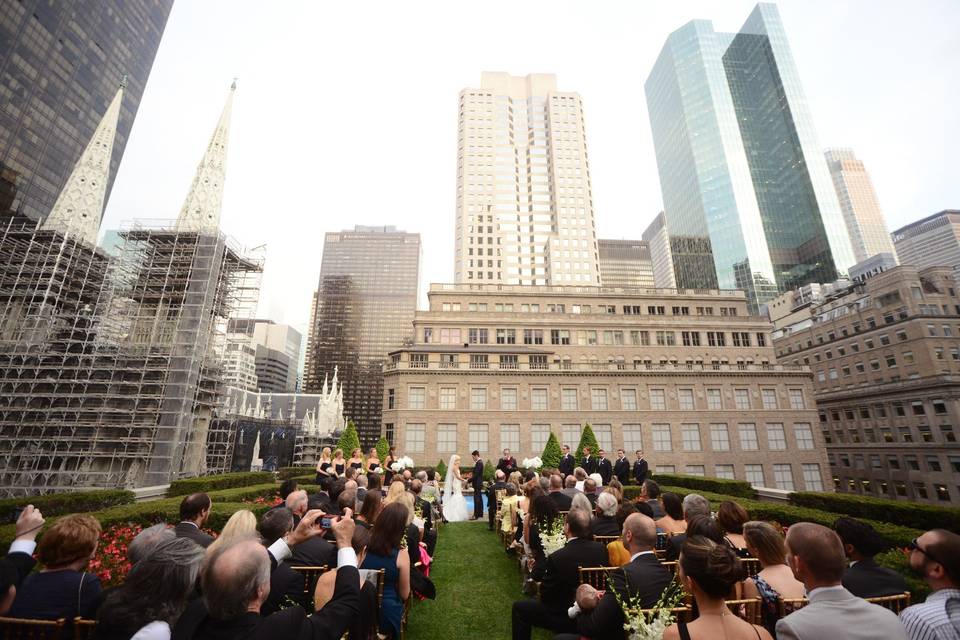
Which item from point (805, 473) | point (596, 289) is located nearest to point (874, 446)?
point (805, 473)

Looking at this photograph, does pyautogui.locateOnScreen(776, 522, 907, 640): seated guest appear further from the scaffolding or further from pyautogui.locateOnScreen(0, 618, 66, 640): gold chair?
the scaffolding

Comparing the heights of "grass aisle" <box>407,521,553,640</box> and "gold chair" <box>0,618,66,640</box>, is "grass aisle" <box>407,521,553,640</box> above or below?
below

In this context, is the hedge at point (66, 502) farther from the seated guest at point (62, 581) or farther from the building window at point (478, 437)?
the building window at point (478, 437)

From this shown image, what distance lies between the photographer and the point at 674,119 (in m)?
115

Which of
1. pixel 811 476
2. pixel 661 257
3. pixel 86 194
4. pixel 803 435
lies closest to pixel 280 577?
pixel 803 435

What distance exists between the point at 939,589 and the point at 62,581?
765cm

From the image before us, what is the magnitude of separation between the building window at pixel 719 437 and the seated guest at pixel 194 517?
42792 millimetres

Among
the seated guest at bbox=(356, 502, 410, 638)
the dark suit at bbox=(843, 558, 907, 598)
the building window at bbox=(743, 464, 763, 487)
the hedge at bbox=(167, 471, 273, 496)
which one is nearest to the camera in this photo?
the dark suit at bbox=(843, 558, 907, 598)

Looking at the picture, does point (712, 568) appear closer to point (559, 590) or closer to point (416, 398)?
point (559, 590)

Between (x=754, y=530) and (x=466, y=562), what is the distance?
309 inches

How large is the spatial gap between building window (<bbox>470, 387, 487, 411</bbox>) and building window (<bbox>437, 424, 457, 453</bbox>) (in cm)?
264

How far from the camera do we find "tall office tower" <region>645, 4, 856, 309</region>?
9406 centimetres

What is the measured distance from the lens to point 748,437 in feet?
128

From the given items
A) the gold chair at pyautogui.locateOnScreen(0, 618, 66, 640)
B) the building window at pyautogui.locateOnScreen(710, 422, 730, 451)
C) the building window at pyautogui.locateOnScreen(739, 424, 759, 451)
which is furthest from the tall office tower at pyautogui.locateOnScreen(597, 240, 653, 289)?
the gold chair at pyautogui.locateOnScreen(0, 618, 66, 640)
